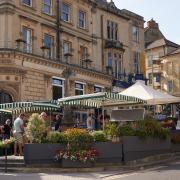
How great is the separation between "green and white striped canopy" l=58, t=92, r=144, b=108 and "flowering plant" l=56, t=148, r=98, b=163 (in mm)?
3080

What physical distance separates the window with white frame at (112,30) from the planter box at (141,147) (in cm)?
2801

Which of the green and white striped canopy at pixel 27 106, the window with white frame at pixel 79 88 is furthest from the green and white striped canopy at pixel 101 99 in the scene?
the window with white frame at pixel 79 88

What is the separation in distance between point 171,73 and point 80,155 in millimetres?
56804

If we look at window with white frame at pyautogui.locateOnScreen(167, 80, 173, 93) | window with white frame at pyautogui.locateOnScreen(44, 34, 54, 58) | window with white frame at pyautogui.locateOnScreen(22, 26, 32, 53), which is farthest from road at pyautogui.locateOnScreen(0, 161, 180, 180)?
window with white frame at pyautogui.locateOnScreen(167, 80, 173, 93)

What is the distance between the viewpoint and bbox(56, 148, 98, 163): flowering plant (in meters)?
17.2

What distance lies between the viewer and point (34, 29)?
1441 inches

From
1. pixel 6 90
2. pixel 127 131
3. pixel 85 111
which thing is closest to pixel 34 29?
pixel 6 90

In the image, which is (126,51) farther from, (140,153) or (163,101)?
(140,153)

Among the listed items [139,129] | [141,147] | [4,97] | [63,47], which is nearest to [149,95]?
[139,129]

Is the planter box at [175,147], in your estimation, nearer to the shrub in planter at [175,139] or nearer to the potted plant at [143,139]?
the shrub in planter at [175,139]

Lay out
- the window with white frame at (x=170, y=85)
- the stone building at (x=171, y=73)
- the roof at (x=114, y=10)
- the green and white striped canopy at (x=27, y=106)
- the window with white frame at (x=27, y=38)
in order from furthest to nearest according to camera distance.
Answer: the window with white frame at (x=170, y=85)
the stone building at (x=171, y=73)
the roof at (x=114, y=10)
the window with white frame at (x=27, y=38)
the green and white striped canopy at (x=27, y=106)

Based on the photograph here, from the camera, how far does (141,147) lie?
18.8m

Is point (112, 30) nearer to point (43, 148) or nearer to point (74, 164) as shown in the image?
point (43, 148)

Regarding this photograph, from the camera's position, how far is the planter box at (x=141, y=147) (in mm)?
18141
